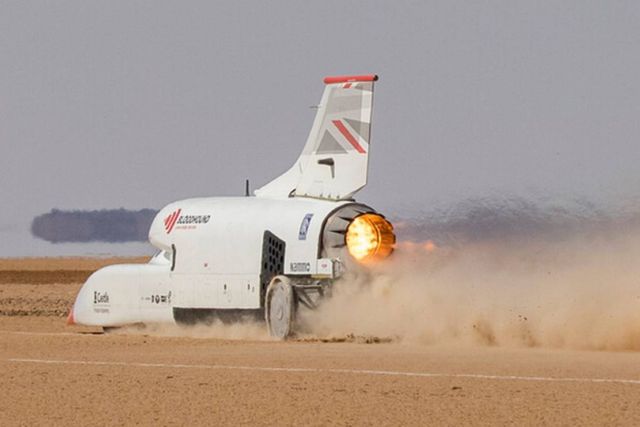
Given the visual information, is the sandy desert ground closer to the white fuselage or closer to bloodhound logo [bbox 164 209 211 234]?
the white fuselage

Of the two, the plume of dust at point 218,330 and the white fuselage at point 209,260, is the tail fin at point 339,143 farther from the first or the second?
the plume of dust at point 218,330

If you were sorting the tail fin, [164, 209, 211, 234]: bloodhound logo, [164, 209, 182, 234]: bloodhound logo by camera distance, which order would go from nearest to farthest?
the tail fin → [164, 209, 211, 234]: bloodhound logo → [164, 209, 182, 234]: bloodhound logo

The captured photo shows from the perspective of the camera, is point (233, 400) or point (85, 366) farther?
point (85, 366)

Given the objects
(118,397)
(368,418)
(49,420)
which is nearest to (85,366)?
(118,397)

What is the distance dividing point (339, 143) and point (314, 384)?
13.7m

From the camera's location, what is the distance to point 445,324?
3231cm

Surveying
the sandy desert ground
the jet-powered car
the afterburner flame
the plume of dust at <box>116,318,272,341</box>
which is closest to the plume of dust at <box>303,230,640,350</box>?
the afterburner flame

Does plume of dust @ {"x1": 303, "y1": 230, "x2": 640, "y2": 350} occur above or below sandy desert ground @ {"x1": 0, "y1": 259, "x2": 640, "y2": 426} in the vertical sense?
above

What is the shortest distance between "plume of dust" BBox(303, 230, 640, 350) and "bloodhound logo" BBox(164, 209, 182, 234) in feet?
16.5

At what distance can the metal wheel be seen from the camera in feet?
110

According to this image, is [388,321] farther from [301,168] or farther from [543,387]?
[543,387]

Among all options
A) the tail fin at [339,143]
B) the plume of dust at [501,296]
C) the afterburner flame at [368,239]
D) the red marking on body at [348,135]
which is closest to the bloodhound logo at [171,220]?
the tail fin at [339,143]

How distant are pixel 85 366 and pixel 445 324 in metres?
9.29

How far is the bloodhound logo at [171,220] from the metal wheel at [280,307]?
152 inches
